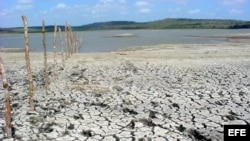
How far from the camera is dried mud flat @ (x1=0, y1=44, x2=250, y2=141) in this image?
21.4 ft

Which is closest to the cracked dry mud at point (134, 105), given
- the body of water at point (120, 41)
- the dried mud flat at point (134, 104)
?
the dried mud flat at point (134, 104)

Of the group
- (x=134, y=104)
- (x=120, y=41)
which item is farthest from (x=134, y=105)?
(x=120, y=41)

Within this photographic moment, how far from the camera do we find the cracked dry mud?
649cm

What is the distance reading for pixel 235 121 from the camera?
6.95m

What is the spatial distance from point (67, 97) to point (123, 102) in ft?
5.29

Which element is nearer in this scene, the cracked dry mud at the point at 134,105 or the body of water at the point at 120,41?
the cracked dry mud at the point at 134,105

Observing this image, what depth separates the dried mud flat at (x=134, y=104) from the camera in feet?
21.4

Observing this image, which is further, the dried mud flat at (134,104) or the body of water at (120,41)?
the body of water at (120,41)

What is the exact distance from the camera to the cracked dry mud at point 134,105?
6488 mm

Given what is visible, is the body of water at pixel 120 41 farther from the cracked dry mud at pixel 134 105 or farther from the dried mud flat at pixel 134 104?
the cracked dry mud at pixel 134 105

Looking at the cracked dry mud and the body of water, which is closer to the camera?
the cracked dry mud

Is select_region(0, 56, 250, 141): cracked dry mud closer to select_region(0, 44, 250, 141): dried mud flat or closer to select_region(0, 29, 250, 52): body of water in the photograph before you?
select_region(0, 44, 250, 141): dried mud flat

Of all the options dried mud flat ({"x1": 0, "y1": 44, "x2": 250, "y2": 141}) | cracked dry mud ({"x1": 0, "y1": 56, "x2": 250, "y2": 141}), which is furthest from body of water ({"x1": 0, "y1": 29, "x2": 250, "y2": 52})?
cracked dry mud ({"x1": 0, "y1": 56, "x2": 250, "y2": 141})

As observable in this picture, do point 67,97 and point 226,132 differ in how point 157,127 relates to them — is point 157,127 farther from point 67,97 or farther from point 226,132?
point 67,97
